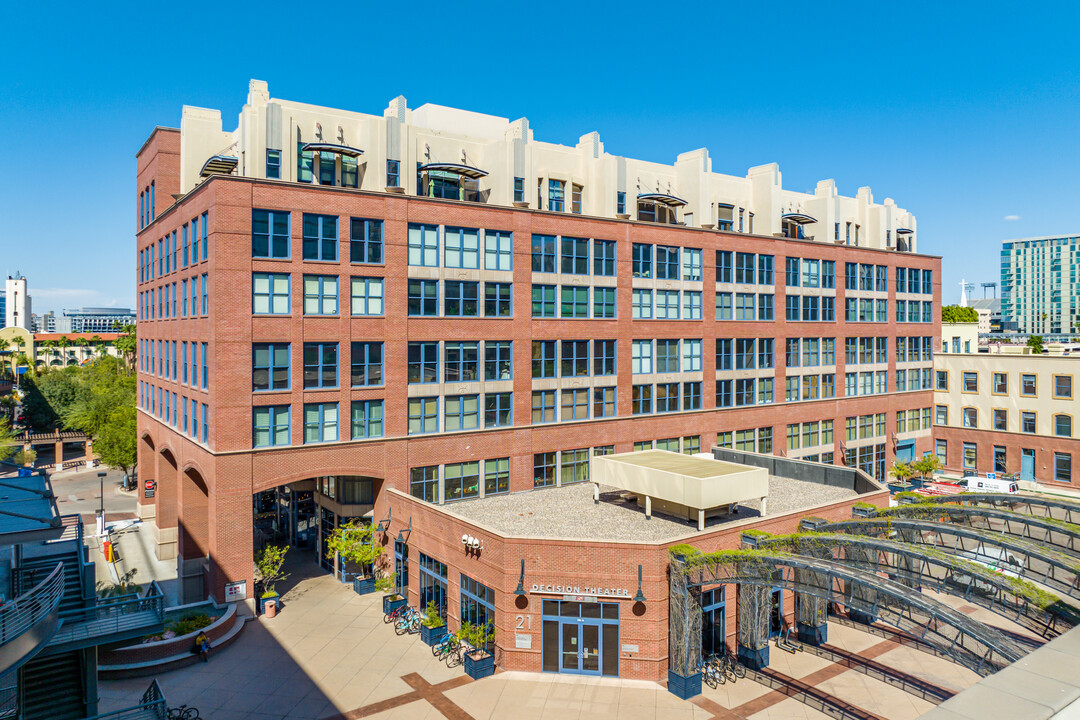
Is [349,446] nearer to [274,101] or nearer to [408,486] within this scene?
[408,486]

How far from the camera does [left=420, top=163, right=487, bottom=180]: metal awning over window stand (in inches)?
1484

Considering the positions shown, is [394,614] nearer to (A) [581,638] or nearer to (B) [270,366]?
(A) [581,638]

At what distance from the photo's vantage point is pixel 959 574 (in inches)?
843

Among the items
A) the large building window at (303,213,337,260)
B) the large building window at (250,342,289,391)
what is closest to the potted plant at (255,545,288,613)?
the large building window at (250,342,289,391)

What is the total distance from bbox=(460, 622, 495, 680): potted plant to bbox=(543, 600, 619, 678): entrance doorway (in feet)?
7.07

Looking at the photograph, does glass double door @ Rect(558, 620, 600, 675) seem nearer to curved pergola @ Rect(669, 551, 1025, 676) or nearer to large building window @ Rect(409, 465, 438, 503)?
curved pergola @ Rect(669, 551, 1025, 676)

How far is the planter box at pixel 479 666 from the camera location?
84.0ft

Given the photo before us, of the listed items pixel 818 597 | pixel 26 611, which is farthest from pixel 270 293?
pixel 818 597

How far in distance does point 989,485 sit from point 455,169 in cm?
4856

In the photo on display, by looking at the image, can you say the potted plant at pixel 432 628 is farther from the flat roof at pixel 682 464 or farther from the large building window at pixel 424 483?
the flat roof at pixel 682 464

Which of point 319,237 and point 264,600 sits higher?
point 319,237

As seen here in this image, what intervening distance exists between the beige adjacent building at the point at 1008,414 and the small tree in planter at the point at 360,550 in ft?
181

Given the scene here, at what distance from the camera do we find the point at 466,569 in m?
28.3

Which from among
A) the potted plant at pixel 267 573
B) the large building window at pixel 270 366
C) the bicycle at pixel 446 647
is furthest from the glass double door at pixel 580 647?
the large building window at pixel 270 366
